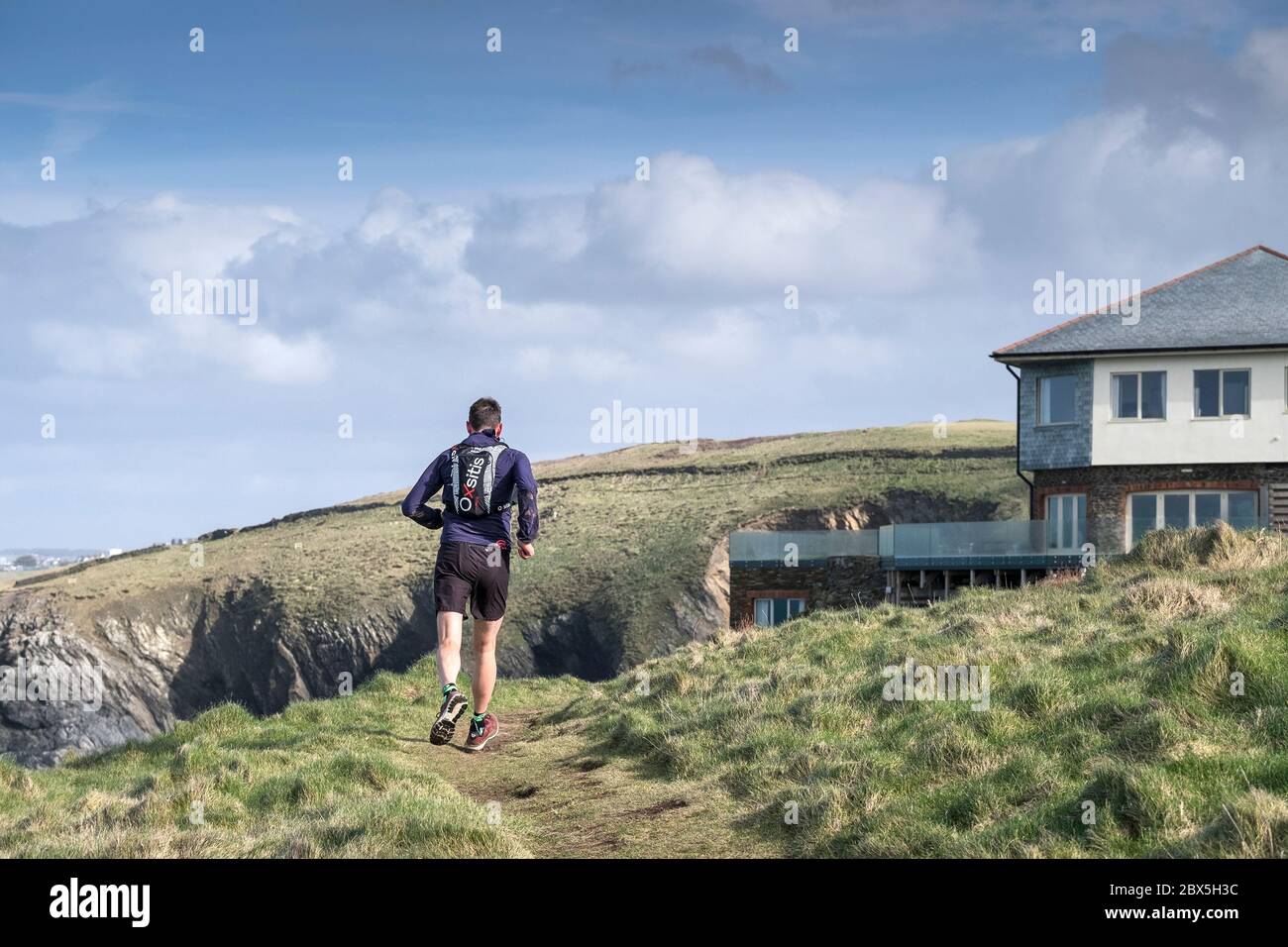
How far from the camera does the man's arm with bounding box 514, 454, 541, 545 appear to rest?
39.6 ft

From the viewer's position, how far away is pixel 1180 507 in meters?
37.4

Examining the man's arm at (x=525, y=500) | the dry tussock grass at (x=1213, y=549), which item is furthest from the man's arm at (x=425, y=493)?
the dry tussock grass at (x=1213, y=549)

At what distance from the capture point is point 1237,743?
8.92 m

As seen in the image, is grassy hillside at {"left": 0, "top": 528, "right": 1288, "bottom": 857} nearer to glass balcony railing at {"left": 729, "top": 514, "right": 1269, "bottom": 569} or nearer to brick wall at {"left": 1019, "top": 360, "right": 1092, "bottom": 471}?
glass balcony railing at {"left": 729, "top": 514, "right": 1269, "bottom": 569}

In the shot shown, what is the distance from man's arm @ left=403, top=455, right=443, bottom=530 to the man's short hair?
0.44 meters

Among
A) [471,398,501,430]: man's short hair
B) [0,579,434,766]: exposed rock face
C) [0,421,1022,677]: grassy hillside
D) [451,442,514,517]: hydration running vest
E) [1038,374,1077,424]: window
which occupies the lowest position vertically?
[0,579,434,766]: exposed rock face

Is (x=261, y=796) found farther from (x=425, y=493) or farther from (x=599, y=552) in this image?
(x=599, y=552)

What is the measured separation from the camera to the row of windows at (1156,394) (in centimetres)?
3706

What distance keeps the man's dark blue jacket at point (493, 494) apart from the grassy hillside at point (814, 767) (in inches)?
82.3

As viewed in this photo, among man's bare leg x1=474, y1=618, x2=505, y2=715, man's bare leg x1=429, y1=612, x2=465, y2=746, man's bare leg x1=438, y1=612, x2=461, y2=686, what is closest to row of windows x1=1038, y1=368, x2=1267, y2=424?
man's bare leg x1=474, y1=618, x2=505, y2=715

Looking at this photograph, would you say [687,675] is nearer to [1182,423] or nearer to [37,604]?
[1182,423]

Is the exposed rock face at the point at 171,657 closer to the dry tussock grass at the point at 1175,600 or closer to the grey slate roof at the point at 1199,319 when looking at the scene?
the grey slate roof at the point at 1199,319
